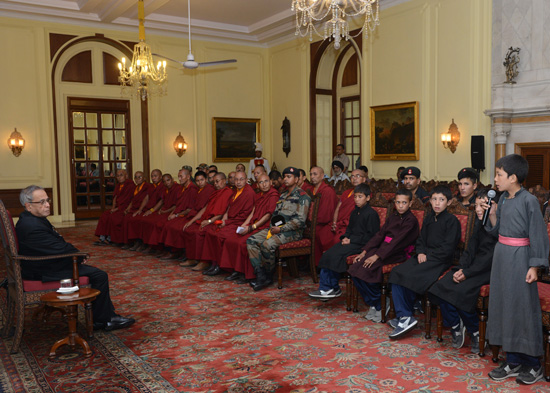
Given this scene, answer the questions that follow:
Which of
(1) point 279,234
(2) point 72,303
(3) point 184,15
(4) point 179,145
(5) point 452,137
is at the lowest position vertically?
(2) point 72,303

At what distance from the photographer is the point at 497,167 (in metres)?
3.65

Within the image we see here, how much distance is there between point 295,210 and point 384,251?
72.3 inches

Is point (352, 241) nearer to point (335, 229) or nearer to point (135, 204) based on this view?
point (335, 229)

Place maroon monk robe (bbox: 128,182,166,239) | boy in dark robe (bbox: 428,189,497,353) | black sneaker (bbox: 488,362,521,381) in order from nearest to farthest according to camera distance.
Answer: black sneaker (bbox: 488,362,521,381) < boy in dark robe (bbox: 428,189,497,353) < maroon monk robe (bbox: 128,182,166,239)

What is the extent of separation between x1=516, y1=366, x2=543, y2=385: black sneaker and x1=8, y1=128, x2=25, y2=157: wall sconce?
12.2 metres

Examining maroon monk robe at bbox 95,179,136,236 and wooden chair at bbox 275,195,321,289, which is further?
maroon monk robe at bbox 95,179,136,236

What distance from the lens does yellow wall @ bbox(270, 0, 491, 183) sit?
9711 millimetres

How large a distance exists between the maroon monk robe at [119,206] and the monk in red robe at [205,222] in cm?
259

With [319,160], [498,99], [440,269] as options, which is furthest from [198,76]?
[440,269]

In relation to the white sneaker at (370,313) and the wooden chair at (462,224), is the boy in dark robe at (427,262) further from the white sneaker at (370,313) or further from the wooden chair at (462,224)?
the white sneaker at (370,313)

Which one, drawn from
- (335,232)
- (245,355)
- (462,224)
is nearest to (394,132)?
(335,232)

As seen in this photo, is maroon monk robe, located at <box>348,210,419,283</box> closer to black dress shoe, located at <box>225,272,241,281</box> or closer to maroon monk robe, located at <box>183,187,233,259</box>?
black dress shoe, located at <box>225,272,241,281</box>

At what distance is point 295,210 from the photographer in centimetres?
655

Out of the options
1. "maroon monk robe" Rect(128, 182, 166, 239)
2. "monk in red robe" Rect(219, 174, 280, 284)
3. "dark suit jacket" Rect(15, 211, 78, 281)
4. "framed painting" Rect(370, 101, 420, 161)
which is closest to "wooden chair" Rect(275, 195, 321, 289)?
"monk in red robe" Rect(219, 174, 280, 284)
